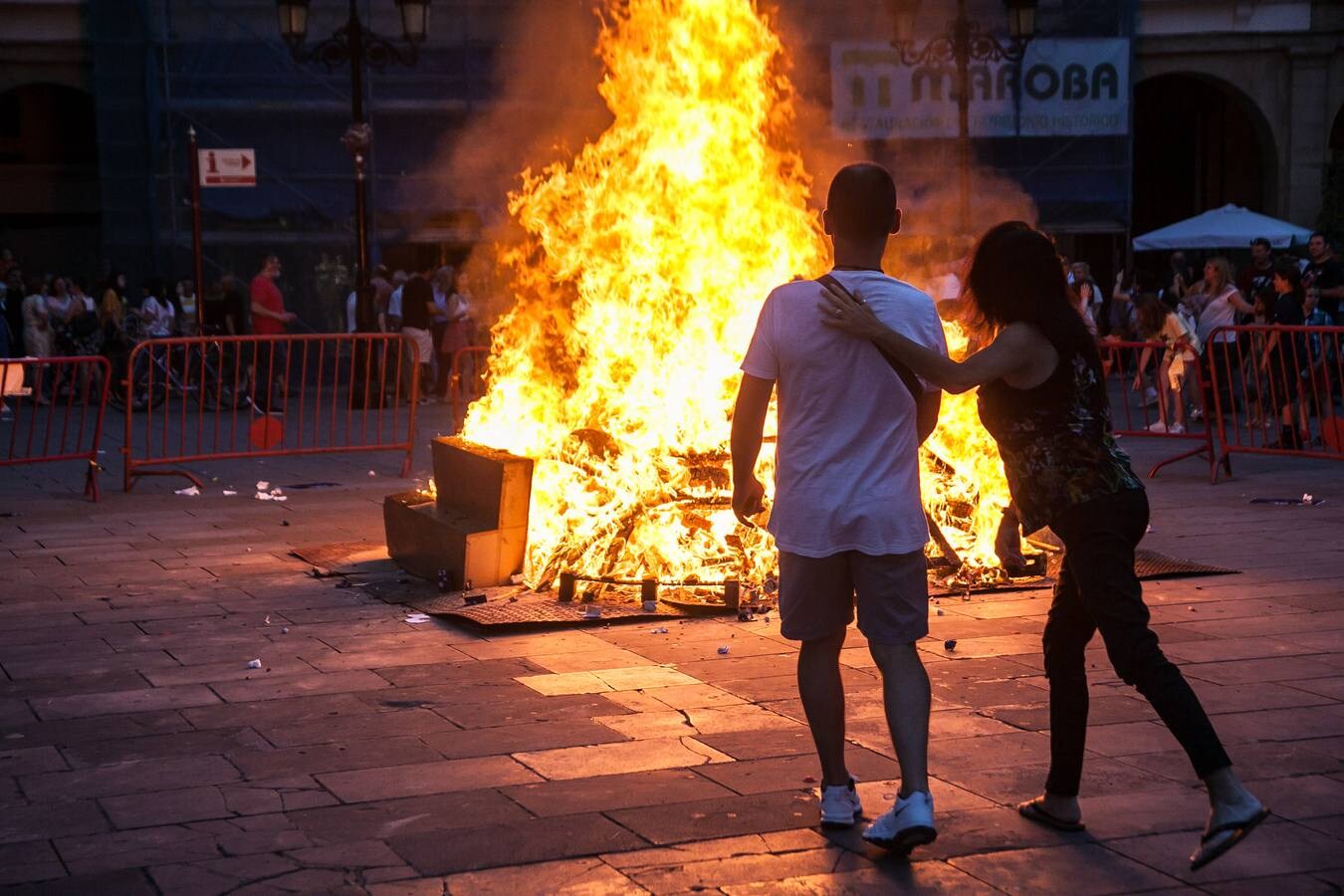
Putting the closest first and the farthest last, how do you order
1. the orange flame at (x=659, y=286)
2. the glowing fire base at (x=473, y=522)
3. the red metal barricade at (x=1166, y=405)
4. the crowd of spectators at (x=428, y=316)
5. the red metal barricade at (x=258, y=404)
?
1. the glowing fire base at (x=473, y=522)
2. the orange flame at (x=659, y=286)
3. the red metal barricade at (x=1166, y=405)
4. the red metal barricade at (x=258, y=404)
5. the crowd of spectators at (x=428, y=316)

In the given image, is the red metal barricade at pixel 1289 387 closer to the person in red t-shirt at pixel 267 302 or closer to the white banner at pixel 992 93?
the person in red t-shirt at pixel 267 302

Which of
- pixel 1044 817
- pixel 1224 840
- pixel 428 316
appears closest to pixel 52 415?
pixel 428 316

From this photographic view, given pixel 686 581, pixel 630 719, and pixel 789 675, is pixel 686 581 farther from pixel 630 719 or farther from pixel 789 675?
pixel 630 719

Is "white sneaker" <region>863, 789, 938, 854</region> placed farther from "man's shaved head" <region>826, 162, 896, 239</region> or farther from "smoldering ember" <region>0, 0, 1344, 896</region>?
"man's shaved head" <region>826, 162, 896, 239</region>

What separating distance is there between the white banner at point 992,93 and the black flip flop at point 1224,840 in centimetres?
2400

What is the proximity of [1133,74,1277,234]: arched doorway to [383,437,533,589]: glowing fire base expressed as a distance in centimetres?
2731

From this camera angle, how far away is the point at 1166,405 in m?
16.7

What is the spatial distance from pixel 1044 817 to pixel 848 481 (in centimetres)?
116

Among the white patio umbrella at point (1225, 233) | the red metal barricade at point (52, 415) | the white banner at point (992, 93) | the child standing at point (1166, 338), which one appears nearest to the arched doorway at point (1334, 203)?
the white patio umbrella at point (1225, 233)

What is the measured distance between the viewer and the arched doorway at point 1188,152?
33.8m

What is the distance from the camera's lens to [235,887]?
459 centimetres

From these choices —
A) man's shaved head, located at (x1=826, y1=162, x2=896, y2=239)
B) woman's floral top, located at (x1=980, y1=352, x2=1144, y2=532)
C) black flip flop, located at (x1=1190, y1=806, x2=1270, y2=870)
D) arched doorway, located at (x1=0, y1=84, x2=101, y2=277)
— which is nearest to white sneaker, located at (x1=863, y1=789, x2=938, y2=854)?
black flip flop, located at (x1=1190, y1=806, x2=1270, y2=870)

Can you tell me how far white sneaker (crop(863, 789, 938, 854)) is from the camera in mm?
4645

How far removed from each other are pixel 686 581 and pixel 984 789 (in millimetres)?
3532
